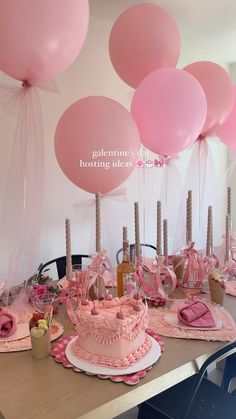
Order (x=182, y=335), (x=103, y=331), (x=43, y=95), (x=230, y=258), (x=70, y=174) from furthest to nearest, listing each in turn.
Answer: (x=43, y=95), (x=230, y=258), (x=70, y=174), (x=182, y=335), (x=103, y=331)

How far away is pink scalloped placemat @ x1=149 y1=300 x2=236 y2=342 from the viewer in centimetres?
129

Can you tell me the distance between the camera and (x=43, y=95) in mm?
2580

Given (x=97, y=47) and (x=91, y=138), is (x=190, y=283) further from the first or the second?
(x=97, y=47)

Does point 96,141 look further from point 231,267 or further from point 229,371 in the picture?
point 229,371

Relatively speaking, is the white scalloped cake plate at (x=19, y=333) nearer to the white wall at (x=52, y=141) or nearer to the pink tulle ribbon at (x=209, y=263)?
the pink tulle ribbon at (x=209, y=263)

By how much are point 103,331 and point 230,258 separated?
1029mm

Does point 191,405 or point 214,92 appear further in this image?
point 214,92

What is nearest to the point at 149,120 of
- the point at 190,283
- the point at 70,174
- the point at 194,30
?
the point at 70,174

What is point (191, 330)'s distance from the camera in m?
1.34

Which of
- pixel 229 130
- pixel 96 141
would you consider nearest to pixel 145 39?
pixel 96 141

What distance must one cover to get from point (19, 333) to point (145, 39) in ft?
4.99

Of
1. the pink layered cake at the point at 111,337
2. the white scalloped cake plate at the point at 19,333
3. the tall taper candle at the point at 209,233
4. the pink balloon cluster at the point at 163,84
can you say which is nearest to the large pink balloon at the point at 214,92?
the pink balloon cluster at the point at 163,84

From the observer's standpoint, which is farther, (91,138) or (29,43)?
(91,138)

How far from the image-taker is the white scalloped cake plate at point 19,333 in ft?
4.10
